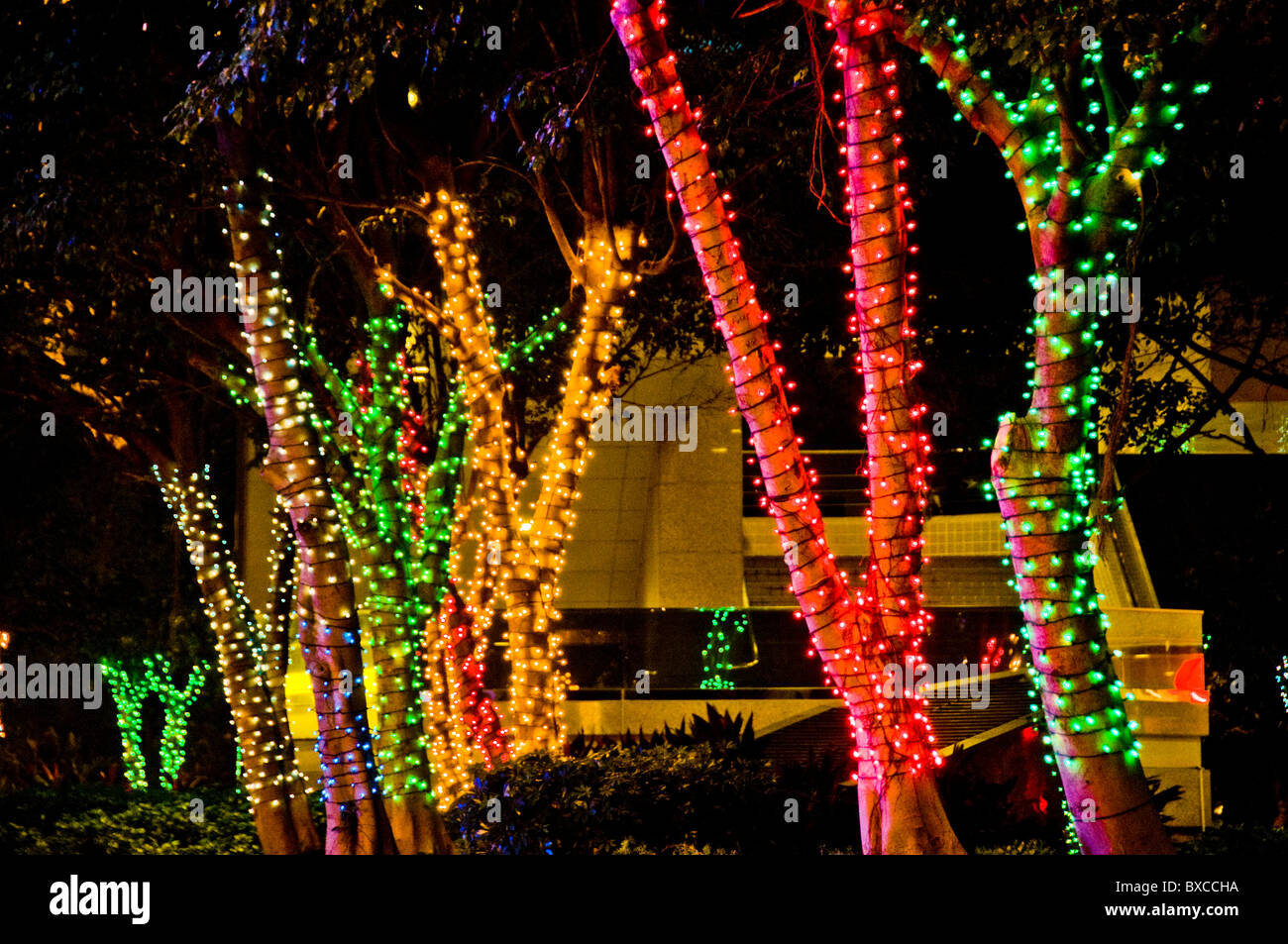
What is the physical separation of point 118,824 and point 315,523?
18.6ft

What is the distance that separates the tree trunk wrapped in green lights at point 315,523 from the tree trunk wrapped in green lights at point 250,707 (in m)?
2.62

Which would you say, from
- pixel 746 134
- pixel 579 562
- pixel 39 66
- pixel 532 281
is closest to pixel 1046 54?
pixel 746 134

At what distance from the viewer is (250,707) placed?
1228 cm

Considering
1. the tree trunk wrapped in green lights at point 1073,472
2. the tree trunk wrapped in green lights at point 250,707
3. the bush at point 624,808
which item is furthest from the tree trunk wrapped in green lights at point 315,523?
the tree trunk wrapped in green lights at point 1073,472

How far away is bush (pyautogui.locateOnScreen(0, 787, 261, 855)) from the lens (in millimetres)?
11805

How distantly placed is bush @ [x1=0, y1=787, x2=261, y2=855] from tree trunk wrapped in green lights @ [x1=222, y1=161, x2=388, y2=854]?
2524mm

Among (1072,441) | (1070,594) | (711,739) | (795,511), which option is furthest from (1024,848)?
(1072,441)

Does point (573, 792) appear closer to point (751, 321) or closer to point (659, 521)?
point (751, 321)

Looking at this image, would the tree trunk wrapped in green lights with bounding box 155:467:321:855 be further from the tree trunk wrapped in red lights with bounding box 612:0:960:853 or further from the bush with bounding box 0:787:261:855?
the tree trunk wrapped in red lights with bounding box 612:0:960:853

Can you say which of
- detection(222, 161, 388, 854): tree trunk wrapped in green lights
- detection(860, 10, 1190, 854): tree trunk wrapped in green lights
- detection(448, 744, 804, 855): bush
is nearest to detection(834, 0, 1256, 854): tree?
detection(860, 10, 1190, 854): tree trunk wrapped in green lights

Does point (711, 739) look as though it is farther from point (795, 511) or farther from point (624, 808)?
point (795, 511)

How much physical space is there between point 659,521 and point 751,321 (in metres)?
13.7

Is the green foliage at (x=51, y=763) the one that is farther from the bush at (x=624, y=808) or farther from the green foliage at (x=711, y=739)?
the bush at (x=624, y=808)

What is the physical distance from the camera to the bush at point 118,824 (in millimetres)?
11805
